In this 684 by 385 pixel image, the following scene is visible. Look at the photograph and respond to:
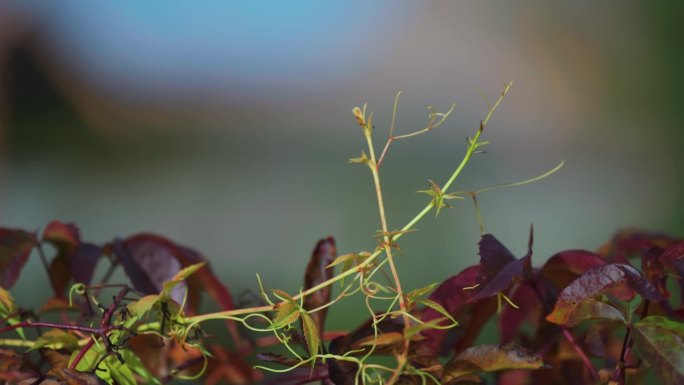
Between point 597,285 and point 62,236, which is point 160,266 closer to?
point 62,236

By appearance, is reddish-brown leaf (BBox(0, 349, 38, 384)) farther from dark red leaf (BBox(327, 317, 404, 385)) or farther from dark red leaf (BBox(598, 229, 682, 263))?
dark red leaf (BBox(598, 229, 682, 263))

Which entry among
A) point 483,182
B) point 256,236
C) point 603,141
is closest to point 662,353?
point 256,236

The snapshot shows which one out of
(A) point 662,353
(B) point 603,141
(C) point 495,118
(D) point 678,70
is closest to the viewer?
(A) point 662,353

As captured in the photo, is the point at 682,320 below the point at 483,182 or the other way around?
the other way around

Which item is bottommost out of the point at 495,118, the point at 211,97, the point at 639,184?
the point at 639,184

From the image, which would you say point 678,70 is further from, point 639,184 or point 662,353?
point 662,353

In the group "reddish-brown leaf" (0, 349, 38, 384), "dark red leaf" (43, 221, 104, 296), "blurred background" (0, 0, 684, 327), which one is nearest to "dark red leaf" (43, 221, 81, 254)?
"dark red leaf" (43, 221, 104, 296)
